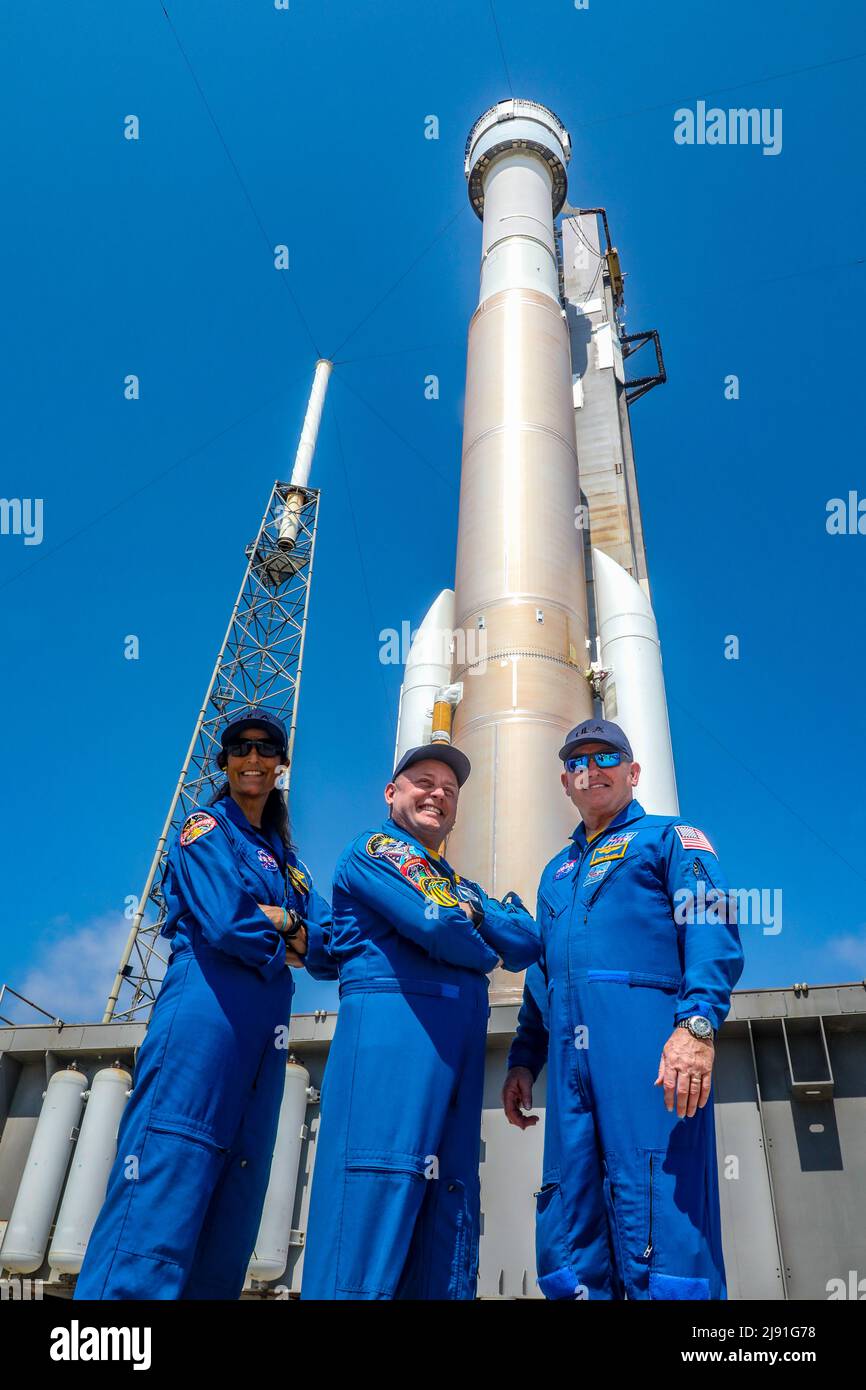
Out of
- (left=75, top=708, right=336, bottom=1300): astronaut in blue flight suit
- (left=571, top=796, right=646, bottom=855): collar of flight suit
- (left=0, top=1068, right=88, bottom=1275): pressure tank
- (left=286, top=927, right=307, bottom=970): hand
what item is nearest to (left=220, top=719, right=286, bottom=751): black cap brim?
(left=75, top=708, right=336, bottom=1300): astronaut in blue flight suit

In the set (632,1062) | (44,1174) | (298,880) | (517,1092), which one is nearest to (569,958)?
(632,1062)

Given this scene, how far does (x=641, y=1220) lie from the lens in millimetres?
2607

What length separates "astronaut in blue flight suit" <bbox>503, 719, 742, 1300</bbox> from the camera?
8.59 feet

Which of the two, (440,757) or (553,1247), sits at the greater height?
(440,757)

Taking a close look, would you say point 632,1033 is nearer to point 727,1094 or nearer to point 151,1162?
point 151,1162

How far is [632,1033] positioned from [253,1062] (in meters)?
Result: 1.28

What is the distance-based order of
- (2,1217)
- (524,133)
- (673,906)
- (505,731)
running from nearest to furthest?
(673,906) < (2,1217) < (505,731) < (524,133)

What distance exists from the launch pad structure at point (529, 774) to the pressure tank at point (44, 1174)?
14 mm

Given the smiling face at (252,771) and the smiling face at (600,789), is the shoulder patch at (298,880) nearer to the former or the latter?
the smiling face at (252,771)

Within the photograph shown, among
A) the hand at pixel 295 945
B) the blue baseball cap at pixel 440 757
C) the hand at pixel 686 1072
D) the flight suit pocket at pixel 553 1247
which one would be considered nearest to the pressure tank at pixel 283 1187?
the hand at pixel 295 945

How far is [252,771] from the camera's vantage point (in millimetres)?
3744

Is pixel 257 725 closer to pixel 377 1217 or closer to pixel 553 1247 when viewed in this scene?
pixel 377 1217

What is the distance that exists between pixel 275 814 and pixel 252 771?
0.24 meters
